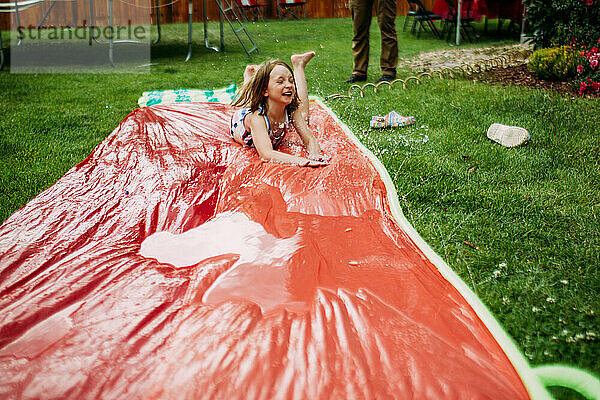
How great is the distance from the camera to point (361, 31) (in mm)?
4922

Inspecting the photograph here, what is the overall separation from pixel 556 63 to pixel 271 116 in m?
3.10

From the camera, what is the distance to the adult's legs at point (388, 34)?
4758mm

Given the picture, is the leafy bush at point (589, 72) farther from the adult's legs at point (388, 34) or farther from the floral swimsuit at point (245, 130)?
the floral swimsuit at point (245, 130)

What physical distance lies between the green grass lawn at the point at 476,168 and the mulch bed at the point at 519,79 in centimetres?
27

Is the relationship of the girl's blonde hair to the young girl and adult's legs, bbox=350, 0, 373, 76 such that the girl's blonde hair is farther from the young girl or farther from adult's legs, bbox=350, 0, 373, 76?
adult's legs, bbox=350, 0, 373, 76

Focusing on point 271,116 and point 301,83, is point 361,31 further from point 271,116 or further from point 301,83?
point 271,116

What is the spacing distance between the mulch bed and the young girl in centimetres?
261

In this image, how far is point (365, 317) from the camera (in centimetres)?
125

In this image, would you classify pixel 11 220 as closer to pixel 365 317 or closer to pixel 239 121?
pixel 239 121

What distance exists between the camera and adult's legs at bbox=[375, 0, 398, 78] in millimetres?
4758

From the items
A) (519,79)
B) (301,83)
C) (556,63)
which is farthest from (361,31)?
(301,83)

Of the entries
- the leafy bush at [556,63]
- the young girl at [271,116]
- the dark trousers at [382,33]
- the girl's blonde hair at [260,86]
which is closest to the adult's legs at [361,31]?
the dark trousers at [382,33]

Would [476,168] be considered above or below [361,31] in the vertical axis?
below

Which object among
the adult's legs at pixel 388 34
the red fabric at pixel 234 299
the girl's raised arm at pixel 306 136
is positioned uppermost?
the adult's legs at pixel 388 34
